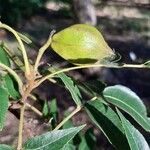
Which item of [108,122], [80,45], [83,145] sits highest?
[80,45]

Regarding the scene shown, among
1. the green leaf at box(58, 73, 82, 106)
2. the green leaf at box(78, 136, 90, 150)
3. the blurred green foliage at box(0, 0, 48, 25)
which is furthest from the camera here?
the blurred green foliage at box(0, 0, 48, 25)

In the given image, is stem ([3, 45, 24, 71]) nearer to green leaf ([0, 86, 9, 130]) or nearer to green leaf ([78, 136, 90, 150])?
green leaf ([0, 86, 9, 130])

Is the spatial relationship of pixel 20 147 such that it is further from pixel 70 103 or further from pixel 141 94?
pixel 141 94

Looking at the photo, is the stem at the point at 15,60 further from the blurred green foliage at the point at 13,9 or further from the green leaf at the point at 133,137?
the blurred green foliage at the point at 13,9

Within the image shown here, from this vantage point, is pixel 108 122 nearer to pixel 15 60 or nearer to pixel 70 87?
pixel 70 87

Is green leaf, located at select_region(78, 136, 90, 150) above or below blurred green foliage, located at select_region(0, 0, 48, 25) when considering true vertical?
above

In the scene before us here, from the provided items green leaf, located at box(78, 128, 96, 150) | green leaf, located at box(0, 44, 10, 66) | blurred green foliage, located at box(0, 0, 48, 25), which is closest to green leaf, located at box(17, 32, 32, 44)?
green leaf, located at box(0, 44, 10, 66)

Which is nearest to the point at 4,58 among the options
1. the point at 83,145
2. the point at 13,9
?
the point at 83,145
